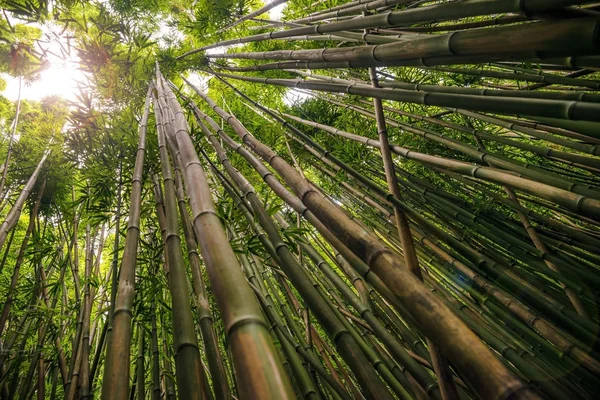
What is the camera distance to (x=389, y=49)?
0.89 m

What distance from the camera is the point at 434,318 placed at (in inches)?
21.7

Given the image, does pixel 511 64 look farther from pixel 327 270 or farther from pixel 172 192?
pixel 172 192

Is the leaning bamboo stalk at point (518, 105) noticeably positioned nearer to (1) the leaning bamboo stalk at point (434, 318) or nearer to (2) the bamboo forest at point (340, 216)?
(2) the bamboo forest at point (340, 216)

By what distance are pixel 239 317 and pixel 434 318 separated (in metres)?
0.32

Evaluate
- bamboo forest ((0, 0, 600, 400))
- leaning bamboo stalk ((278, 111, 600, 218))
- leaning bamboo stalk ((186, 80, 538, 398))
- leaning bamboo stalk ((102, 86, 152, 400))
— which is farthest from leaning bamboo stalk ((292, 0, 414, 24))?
leaning bamboo stalk ((102, 86, 152, 400))

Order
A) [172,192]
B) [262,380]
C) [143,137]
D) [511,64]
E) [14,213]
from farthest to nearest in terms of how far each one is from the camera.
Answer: [14,213]
[511,64]
[143,137]
[172,192]
[262,380]

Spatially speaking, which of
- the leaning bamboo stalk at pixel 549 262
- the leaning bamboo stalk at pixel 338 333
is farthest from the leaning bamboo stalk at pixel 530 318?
the leaning bamboo stalk at pixel 338 333

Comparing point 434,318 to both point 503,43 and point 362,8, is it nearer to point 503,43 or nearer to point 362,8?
point 503,43

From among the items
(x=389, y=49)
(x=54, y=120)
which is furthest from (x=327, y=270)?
(x=54, y=120)

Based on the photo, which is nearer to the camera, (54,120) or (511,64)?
(511,64)

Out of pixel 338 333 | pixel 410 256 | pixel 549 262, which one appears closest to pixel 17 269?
pixel 338 333

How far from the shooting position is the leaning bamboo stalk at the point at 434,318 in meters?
0.47

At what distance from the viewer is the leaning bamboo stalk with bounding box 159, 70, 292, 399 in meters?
0.45

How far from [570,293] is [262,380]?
1545 millimetres
